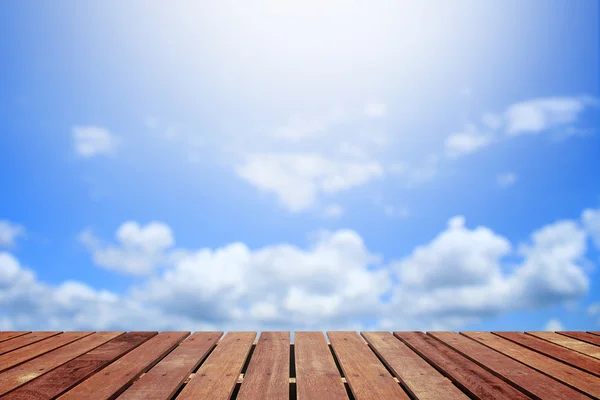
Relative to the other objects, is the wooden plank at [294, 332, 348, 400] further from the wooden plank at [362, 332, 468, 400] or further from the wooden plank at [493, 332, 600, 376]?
the wooden plank at [493, 332, 600, 376]

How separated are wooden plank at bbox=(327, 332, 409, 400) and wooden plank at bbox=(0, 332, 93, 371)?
195 cm

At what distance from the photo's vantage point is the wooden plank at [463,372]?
200 centimetres

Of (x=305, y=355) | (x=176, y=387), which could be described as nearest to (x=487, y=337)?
(x=305, y=355)

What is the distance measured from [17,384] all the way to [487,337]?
3157mm

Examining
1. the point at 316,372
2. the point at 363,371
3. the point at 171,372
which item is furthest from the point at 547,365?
the point at 171,372

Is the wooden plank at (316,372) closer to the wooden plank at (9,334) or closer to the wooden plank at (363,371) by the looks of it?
the wooden plank at (363,371)

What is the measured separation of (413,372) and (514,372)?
1.86ft

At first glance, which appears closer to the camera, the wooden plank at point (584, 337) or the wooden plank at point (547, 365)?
the wooden plank at point (547, 365)

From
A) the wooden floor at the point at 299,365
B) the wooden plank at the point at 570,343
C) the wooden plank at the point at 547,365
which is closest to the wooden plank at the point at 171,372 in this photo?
the wooden floor at the point at 299,365

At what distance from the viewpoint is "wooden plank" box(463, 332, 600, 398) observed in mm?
2156

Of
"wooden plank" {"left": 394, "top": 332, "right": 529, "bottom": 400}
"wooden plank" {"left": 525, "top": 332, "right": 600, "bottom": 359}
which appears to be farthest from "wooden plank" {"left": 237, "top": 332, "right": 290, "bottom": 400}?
"wooden plank" {"left": 525, "top": 332, "right": 600, "bottom": 359}

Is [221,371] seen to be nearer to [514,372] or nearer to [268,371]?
[268,371]

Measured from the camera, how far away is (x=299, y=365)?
2418 mm

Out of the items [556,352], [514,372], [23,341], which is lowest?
[514,372]
